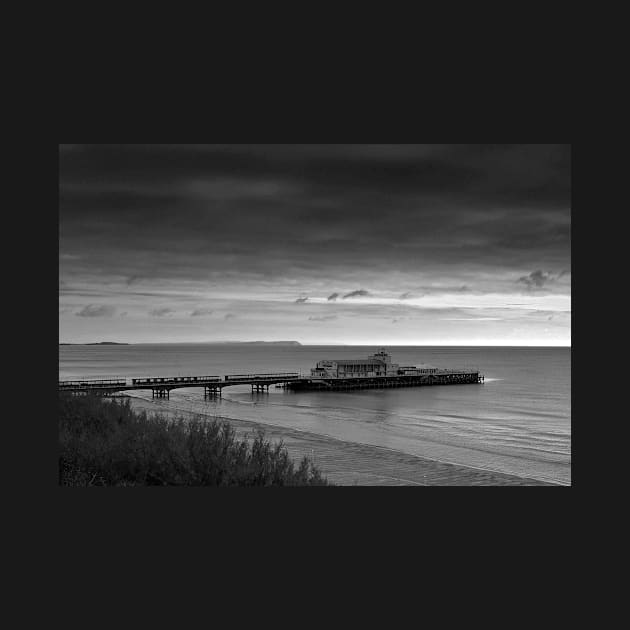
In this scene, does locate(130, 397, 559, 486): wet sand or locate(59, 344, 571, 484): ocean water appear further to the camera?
locate(59, 344, 571, 484): ocean water

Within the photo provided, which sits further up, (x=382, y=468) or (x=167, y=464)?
(x=167, y=464)

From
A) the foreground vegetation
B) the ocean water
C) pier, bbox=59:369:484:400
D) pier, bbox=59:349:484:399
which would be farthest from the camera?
pier, bbox=59:349:484:399

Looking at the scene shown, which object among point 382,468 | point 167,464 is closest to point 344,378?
point 382,468

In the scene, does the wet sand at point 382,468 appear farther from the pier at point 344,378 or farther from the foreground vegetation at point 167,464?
the pier at point 344,378

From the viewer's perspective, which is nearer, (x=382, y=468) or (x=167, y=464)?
(x=167, y=464)

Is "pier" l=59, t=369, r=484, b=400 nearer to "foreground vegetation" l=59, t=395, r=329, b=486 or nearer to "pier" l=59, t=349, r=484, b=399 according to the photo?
"pier" l=59, t=349, r=484, b=399

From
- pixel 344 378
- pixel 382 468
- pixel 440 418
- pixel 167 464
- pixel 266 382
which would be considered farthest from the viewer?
pixel 344 378

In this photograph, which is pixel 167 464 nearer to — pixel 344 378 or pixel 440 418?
pixel 440 418

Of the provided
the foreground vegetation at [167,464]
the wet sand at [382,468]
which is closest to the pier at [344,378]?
the wet sand at [382,468]

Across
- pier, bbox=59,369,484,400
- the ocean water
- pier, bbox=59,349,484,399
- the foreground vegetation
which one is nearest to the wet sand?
the ocean water

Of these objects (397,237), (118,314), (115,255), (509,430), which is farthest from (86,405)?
(509,430)
